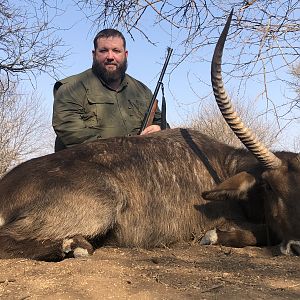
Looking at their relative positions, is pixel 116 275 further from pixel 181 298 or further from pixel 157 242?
pixel 157 242

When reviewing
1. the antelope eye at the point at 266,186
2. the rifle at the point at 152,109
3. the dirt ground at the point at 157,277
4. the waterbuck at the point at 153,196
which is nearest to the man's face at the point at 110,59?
the rifle at the point at 152,109

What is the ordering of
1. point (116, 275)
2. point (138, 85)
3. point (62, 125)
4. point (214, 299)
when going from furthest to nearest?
point (138, 85), point (62, 125), point (116, 275), point (214, 299)

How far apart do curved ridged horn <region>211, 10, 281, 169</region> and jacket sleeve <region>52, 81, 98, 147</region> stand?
2393 mm

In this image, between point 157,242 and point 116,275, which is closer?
point 116,275

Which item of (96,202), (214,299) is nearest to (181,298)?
(214,299)

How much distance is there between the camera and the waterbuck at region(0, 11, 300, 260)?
168 inches

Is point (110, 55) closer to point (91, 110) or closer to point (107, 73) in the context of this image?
point (107, 73)

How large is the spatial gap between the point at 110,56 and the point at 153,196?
2.91 meters

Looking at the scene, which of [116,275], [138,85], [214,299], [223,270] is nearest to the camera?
[214,299]

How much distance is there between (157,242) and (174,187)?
56 cm

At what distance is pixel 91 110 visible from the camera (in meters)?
6.70

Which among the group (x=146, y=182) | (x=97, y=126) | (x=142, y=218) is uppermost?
(x=97, y=126)

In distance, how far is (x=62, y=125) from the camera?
655 cm

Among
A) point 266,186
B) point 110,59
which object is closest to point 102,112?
point 110,59
